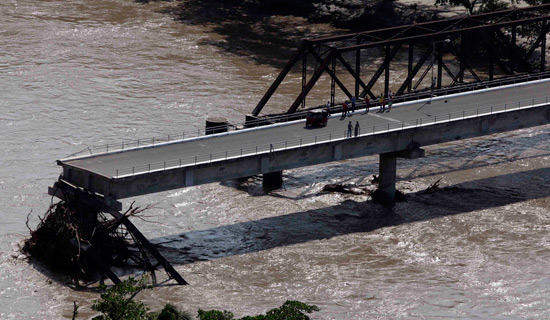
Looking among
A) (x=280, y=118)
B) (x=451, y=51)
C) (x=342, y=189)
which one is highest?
(x=451, y=51)

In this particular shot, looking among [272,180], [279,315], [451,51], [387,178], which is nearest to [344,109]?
[387,178]

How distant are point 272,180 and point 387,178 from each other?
5.57 meters

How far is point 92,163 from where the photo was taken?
47.1 meters

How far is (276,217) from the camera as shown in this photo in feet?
169

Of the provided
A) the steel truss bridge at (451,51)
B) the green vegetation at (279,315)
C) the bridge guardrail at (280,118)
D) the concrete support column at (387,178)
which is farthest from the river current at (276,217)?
the green vegetation at (279,315)

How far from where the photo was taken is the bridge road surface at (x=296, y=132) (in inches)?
1865

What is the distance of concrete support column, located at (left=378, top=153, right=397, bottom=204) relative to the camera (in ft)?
176

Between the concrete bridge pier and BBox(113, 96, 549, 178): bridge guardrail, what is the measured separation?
123 cm

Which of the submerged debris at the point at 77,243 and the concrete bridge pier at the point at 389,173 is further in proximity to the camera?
the concrete bridge pier at the point at 389,173

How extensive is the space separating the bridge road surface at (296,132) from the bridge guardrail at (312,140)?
0.04m

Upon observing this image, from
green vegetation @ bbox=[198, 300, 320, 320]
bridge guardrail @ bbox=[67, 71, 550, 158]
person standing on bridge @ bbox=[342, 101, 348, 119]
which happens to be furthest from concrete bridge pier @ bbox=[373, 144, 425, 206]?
green vegetation @ bbox=[198, 300, 320, 320]

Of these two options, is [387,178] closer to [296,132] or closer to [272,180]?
[296,132]

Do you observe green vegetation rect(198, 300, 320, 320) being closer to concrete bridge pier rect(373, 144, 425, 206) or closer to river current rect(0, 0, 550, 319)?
river current rect(0, 0, 550, 319)

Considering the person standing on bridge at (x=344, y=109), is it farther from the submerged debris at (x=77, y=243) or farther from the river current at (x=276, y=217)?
the submerged debris at (x=77, y=243)
